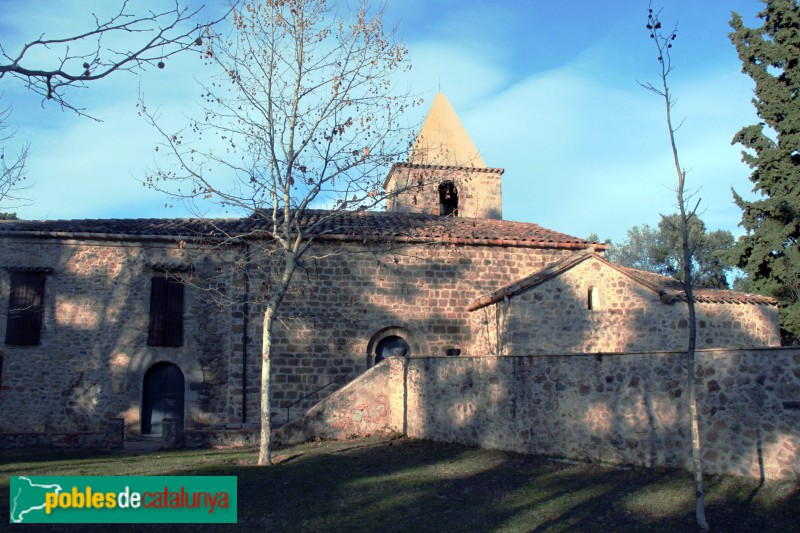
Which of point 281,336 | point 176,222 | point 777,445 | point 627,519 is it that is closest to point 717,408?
point 777,445

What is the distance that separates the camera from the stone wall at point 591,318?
1568cm

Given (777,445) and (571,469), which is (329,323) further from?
(777,445)

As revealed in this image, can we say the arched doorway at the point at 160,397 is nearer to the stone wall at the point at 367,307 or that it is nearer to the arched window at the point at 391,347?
the stone wall at the point at 367,307

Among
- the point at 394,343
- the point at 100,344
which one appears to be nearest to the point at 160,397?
A: the point at 100,344

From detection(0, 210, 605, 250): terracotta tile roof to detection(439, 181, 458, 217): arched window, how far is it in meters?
4.93

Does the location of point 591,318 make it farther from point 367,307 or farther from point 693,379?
point 693,379

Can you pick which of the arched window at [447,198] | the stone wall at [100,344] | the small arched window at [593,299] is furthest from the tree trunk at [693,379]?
the arched window at [447,198]

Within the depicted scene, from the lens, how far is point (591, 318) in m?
16.0

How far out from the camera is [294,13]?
1253 centimetres

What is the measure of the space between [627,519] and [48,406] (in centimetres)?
1578

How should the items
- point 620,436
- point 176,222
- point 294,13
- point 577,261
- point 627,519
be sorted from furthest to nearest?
point 176,222 < point 577,261 < point 294,13 < point 620,436 < point 627,519

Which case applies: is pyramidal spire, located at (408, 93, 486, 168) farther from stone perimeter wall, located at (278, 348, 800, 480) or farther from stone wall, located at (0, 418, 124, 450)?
stone wall, located at (0, 418, 124, 450)

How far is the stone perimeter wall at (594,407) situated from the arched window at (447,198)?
12488 mm

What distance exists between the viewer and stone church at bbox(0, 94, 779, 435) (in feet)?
55.9
